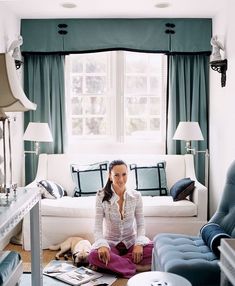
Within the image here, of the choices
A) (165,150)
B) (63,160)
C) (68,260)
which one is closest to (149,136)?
(165,150)

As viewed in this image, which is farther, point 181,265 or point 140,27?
point 140,27

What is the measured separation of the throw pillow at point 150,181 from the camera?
461 centimetres

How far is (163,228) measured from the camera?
13.6ft

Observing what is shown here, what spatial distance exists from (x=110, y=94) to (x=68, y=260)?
2134 millimetres

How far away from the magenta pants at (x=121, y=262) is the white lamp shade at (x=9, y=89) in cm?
164

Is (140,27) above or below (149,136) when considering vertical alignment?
above

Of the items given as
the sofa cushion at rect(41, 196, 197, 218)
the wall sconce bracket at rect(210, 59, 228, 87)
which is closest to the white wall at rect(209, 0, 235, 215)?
the wall sconce bracket at rect(210, 59, 228, 87)

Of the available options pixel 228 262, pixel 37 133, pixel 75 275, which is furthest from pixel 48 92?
pixel 228 262

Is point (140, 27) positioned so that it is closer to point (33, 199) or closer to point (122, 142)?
point (122, 142)

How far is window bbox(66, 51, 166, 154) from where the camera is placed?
516 cm

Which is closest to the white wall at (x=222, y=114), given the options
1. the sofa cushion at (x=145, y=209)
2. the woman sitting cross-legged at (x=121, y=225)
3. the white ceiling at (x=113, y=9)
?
the white ceiling at (x=113, y=9)

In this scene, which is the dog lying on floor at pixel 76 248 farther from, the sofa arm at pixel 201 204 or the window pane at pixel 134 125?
the window pane at pixel 134 125

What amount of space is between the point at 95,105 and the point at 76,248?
1.99 metres

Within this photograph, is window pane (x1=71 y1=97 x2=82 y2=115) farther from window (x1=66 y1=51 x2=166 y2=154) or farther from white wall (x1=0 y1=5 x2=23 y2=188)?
white wall (x1=0 y1=5 x2=23 y2=188)
